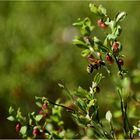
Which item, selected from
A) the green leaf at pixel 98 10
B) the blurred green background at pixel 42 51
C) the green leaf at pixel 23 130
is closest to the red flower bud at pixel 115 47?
the green leaf at pixel 98 10

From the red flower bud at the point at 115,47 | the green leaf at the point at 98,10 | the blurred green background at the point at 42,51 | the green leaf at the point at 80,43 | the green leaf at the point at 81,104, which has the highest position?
the blurred green background at the point at 42,51

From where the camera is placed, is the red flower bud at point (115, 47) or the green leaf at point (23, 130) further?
the green leaf at point (23, 130)

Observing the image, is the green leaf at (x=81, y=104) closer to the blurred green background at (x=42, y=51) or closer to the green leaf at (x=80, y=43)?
the green leaf at (x=80, y=43)

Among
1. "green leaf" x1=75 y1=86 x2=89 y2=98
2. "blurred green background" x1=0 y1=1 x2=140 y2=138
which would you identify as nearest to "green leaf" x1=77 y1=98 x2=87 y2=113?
"green leaf" x1=75 y1=86 x2=89 y2=98

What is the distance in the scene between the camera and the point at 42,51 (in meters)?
3.46

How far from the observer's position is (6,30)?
366 centimetres

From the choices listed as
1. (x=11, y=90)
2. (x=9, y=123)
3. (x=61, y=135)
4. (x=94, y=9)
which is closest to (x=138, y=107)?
(x=61, y=135)

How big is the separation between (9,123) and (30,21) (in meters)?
1.11

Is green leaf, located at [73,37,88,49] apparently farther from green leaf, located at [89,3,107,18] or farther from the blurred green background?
the blurred green background

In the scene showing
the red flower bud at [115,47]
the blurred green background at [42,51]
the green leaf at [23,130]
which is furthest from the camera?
the blurred green background at [42,51]

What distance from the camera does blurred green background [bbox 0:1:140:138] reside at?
3.33 m

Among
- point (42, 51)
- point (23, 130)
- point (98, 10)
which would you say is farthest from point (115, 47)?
point (42, 51)

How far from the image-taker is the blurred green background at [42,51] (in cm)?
333

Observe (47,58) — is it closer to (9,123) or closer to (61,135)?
(9,123)
